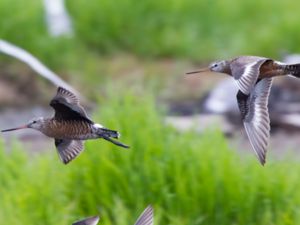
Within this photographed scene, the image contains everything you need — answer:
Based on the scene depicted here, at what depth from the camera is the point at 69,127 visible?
10.2 ft

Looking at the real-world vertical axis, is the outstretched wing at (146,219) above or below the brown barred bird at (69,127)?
below

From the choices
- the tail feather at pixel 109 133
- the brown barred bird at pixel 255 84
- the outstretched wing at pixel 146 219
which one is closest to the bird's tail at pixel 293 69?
the brown barred bird at pixel 255 84

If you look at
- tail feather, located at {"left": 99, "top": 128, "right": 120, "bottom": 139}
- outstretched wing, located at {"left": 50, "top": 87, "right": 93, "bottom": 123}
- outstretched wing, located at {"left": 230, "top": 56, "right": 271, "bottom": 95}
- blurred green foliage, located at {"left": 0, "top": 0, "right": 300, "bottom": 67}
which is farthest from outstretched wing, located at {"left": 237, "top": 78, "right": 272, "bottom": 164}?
blurred green foliage, located at {"left": 0, "top": 0, "right": 300, "bottom": 67}

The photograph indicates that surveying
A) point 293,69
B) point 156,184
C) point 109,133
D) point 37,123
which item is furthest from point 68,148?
point 156,184

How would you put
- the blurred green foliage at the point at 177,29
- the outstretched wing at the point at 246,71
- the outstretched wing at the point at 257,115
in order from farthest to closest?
1. the blurred green foliage at the point at 177,29
2. the outstretched wing at the point at 257,115
3. the outstretched wing at the point at 246,71

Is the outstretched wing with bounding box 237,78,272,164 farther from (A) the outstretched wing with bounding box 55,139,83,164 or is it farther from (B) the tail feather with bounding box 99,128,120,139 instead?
(A) the outstretched wing with bounding box 55,139,83,164

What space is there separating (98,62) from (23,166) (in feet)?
16.4

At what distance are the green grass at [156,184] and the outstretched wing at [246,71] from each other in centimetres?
196

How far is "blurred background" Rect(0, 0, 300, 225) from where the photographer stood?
17.5 feet

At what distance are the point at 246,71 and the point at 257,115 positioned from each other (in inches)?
11.0

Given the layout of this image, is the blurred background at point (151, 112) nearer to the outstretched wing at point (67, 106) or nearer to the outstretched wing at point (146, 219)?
the outstretched wing at point (146, 219)

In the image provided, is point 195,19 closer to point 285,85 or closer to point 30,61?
point 285,85

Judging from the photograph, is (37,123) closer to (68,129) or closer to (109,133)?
(68,129)

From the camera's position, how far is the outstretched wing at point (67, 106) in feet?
9.98
